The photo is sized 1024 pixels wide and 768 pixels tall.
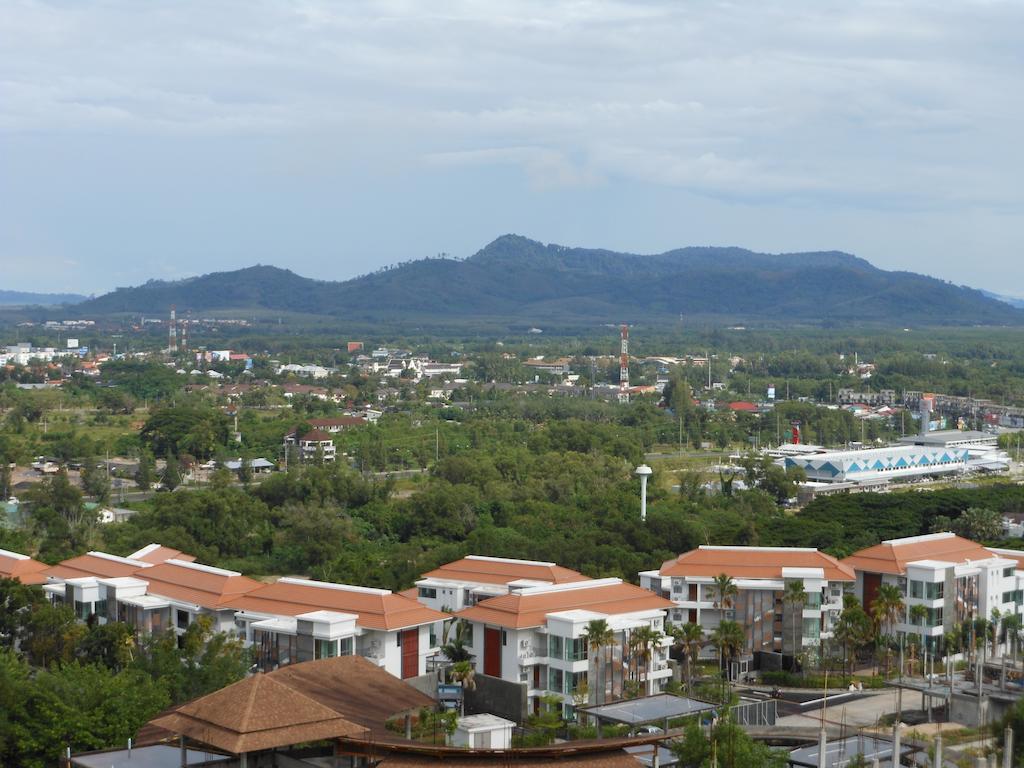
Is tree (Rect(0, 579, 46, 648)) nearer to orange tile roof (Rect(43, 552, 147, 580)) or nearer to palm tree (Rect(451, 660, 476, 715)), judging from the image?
orange tile roof (Rect(43, 552, 147, 580))

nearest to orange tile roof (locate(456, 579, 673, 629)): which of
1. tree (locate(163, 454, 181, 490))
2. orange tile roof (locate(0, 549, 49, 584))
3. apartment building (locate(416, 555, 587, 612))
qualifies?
apartment building (locate(416, 555, 587, 612))

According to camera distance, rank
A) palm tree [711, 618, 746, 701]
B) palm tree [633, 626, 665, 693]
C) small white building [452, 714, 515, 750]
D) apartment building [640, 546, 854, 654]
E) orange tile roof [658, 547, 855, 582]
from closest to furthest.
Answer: small white building [452, 714, 515, 750]
palm tree [633, 626, 665, 693]
palm tree [711, 618, 746, 701]
apartment building [640, 546, 854, 654]
orange tile roof [658, 547, 855, 582]

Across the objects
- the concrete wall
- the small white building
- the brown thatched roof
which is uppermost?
the brown thatched roof

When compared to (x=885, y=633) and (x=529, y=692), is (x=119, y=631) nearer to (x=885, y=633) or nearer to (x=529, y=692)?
(x=529, y=692)

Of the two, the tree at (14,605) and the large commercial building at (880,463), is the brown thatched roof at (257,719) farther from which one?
the large commercial building at (880,463)

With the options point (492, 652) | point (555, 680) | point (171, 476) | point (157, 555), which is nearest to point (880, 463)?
point (171, 476)

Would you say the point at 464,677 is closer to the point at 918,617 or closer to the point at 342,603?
the point at 342,603

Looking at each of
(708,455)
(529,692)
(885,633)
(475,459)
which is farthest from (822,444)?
(529,692)

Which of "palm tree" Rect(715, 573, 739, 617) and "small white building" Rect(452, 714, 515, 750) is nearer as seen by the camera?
"small white building" Rect(452, 714, 515, 750)
